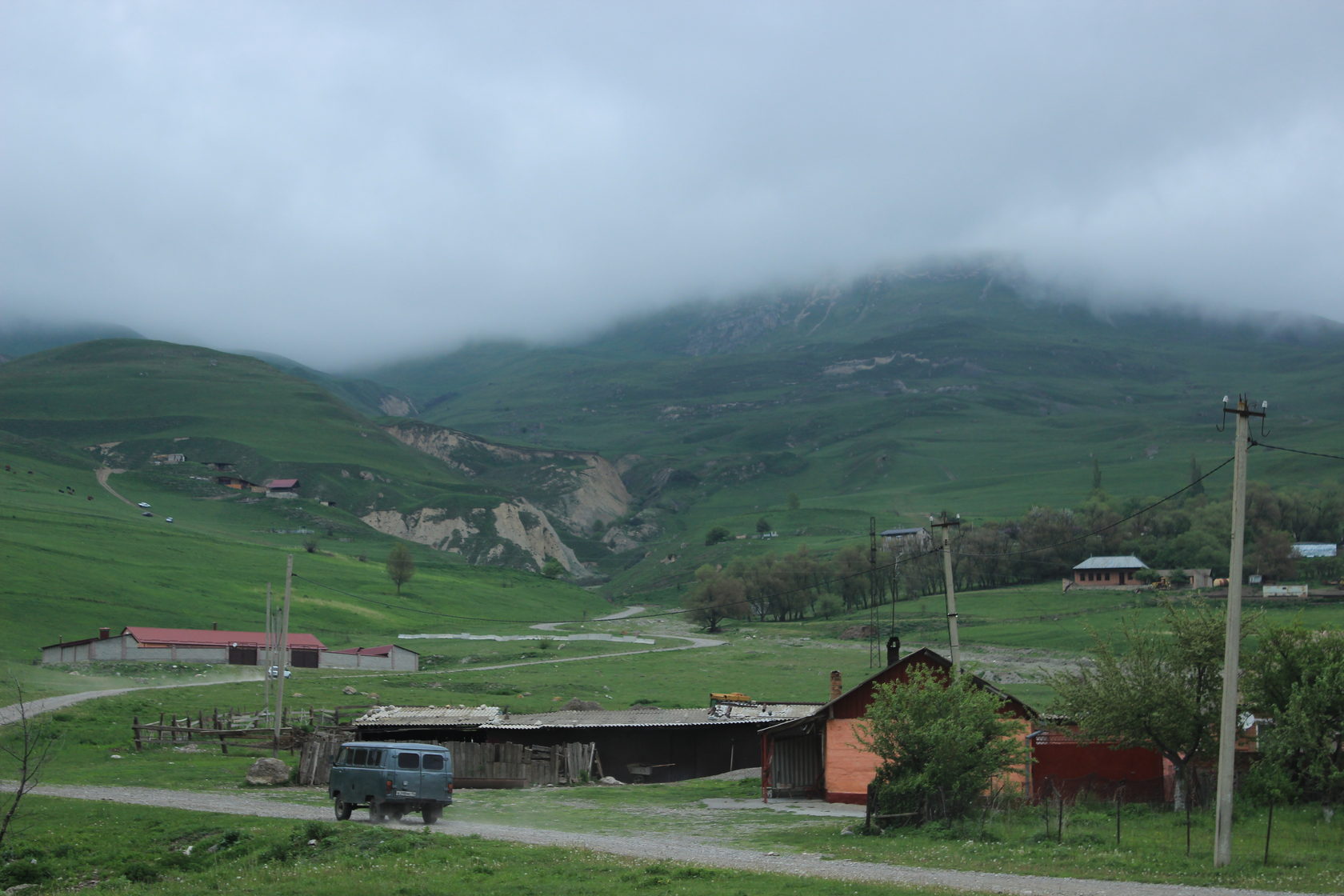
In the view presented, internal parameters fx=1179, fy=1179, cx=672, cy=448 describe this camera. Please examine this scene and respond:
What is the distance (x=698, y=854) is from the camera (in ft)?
87.5

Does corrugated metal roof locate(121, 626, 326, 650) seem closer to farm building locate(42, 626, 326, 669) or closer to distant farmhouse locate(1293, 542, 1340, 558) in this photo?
farm building locate(42, 626, 326, 669)

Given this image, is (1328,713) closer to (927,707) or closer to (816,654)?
(927,707)

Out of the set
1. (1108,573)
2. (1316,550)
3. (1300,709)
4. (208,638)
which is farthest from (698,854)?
(1316,550)

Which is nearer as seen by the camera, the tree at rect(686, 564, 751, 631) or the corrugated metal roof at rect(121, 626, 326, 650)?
the corrugated metal roof at rect(121, 626, 326, 650)

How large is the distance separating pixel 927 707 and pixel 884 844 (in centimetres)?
468

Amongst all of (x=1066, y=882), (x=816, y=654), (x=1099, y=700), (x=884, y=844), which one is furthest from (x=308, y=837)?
(x=816, y=654)

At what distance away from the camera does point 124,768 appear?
42156mm

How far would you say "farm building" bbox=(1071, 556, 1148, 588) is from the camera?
145000mm

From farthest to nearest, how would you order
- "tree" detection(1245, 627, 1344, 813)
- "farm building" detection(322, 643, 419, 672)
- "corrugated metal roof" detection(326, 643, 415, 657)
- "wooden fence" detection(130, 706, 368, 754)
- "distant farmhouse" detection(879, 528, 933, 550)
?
"distant farmhouse" detection(879, 528, 933, 550), "corrugated metal roof" detection(326, 643, 415, 657), "farm building" detection(322, 643, 419, 672), "wooden fence" detection(130, 706, 368, 754), "tree" detection(1245, 627, 1344, 813)

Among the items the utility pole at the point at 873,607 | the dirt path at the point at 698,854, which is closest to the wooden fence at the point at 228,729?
the dirt path at the point at 698,854

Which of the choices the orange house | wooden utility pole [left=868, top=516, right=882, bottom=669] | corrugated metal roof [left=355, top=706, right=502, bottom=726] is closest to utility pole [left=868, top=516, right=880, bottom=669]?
wooden utility pole [left=868, top=516, right=882, bottom=669]

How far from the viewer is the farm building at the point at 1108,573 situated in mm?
145000

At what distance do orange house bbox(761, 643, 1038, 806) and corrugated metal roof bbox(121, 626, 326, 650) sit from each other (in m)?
58.6

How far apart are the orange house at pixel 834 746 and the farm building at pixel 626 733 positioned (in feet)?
24.2
